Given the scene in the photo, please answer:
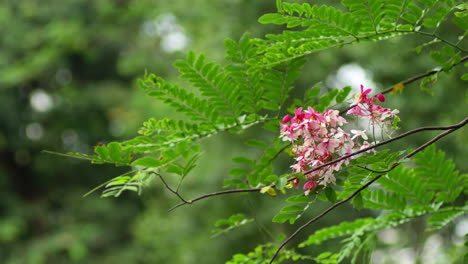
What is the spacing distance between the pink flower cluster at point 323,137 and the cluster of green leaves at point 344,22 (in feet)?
0.69

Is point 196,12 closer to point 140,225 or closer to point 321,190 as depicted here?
point 140,225

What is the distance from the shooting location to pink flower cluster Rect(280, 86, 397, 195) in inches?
30.6

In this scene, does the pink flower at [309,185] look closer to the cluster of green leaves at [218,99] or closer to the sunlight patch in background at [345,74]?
the cluster of green leaves at [218,99]

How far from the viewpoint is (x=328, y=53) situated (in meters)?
4.41

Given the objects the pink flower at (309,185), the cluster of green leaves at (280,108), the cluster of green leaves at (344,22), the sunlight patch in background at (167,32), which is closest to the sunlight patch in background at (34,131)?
the sunlight patch in background at (167,32)

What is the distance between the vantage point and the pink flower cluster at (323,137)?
30.6 inches

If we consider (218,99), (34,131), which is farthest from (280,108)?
(34,131)

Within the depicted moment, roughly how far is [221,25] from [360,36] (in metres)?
3.68

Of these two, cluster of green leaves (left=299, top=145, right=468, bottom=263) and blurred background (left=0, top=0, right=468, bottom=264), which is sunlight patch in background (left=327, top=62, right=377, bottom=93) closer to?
blurred background (left=0, top=0, right=468, bottom=264)

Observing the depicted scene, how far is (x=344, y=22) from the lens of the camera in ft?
3.18

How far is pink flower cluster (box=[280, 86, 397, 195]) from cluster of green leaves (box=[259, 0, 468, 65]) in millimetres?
211

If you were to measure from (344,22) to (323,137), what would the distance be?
30 centimetres

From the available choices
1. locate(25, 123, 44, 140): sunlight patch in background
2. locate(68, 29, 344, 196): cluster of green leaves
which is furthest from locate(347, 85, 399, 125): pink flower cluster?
locate(25, 123, 44, 140): sunlight patch in background

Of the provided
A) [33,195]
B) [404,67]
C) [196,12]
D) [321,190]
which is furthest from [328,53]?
[33,195]
